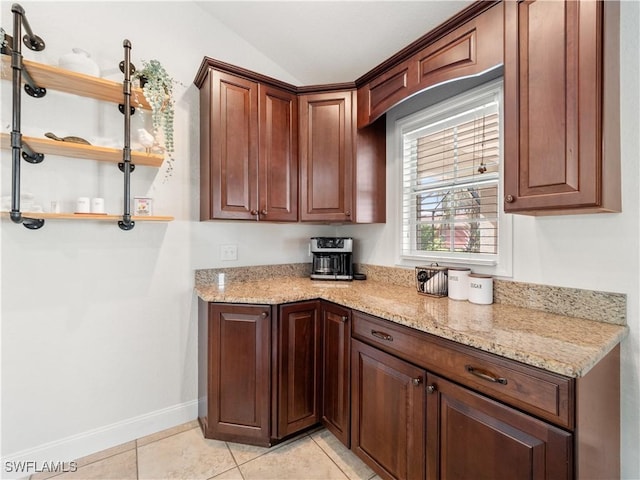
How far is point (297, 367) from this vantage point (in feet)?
6.18

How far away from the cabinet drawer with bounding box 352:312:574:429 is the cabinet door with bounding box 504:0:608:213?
65 centimetres

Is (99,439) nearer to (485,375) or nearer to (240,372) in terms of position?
(240,372)

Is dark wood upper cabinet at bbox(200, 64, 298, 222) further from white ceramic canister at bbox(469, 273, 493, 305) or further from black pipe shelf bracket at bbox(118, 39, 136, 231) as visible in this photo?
white ceramic canister at bbox(469, 273, 493, 305)

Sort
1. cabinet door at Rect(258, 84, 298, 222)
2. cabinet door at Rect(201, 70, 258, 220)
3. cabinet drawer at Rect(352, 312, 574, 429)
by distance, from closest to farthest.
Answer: cabinet drawer at Rect(352, 312, 574, 429), cabinet door at Rect(201, 70, 258, 220), cabinet door at Rect(258, 84, 298, 222)

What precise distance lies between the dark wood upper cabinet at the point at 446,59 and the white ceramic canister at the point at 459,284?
104cm

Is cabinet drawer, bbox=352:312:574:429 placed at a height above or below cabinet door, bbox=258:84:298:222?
below

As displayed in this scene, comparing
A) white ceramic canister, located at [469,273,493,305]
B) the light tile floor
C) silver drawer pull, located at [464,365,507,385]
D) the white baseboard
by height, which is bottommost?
the light tile floor

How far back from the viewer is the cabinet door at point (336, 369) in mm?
1739

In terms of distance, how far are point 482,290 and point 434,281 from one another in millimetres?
277

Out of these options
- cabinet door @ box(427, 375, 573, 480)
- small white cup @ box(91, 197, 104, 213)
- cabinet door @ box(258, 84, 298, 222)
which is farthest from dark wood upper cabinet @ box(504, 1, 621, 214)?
small white cup @ box(91, 197, 104, 213)

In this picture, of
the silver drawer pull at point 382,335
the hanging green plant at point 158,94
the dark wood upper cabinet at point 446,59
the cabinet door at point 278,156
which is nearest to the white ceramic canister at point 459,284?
the silver drawer pull at point 382,335

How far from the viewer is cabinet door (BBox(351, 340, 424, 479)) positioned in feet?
4.40

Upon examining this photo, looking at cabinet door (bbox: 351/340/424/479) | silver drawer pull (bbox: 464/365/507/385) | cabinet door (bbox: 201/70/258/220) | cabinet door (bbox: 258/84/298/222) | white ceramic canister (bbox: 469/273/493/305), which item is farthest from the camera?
cabinet door (bbox: 258/84/298/222)

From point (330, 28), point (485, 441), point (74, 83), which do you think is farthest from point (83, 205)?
point (485, 441)
